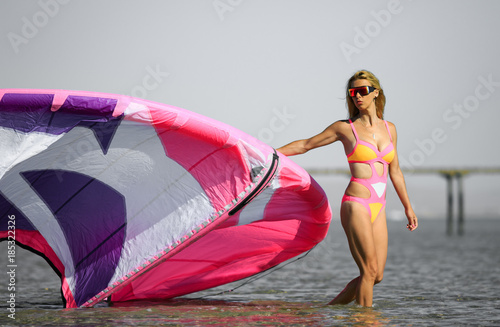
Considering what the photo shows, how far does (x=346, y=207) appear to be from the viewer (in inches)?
219

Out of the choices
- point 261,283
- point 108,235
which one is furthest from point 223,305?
point 261,283

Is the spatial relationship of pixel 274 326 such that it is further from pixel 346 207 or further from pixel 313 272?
pixel 313 272

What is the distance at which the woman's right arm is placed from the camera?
5772 millimetres

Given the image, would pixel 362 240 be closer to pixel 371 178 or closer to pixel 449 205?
pixel 371 178

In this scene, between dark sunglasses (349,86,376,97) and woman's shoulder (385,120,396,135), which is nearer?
dark sunglasses (349,86,376,97)

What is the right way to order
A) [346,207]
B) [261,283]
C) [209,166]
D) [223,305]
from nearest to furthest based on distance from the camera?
[346,207]
[209,166]
[223,305]
[261,283]

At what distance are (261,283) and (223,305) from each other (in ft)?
9.13

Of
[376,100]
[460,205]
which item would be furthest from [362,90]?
[460,205]

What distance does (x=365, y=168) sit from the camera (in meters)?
5.63

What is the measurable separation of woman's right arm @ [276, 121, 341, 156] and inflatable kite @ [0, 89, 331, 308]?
0.46 ft

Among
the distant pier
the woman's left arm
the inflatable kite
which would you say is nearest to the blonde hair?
the woman's left arm

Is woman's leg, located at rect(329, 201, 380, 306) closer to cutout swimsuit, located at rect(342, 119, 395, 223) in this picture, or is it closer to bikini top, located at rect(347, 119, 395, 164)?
cutout swimsuit, located at rect(342, 119, 395, 223)

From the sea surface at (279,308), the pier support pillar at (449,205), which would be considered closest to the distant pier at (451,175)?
the pier support pillar at (449,205)

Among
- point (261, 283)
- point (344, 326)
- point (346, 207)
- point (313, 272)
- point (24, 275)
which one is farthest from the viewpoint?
point (313, 272)
